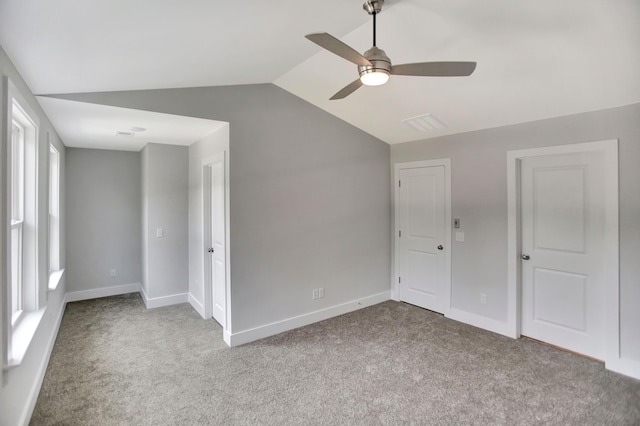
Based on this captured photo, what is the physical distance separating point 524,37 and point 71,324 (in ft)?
17.5

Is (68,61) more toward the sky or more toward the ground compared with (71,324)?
more toward the sky

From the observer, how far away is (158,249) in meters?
4.41

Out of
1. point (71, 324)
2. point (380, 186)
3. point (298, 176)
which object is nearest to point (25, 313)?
point (71, 324)

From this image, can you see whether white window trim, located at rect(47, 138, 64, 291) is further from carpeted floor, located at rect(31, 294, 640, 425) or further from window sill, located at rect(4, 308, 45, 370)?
window sill, located at rect(4, 308, 45, 370)

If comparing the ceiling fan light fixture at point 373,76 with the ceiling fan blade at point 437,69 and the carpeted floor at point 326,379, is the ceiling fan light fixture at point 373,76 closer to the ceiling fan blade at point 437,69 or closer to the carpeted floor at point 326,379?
the ceiling fan blade at point 437,69

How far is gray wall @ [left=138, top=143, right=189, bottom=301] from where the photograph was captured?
434 cm

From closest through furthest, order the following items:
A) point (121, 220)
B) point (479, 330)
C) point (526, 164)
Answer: point (526, 164) → point (479, 330) → point (121, 220)

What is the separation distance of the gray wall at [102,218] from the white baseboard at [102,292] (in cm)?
5

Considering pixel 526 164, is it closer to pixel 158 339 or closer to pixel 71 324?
pixel 158 339

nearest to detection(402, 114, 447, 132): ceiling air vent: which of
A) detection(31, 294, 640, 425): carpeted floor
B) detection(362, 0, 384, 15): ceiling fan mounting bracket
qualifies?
detection(362, 0, 384, 15): ceiling fan mounting bracket

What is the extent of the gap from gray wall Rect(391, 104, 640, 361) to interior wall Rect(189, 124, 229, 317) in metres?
2.71

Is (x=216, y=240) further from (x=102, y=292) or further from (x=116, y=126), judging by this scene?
(x=102, y=292)

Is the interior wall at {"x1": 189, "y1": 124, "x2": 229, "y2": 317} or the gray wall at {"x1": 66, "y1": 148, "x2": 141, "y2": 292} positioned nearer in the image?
the interior wall at {"x1": 189, "y1": 124, "x2": 229, "y2": 317}

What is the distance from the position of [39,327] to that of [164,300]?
1998mm
